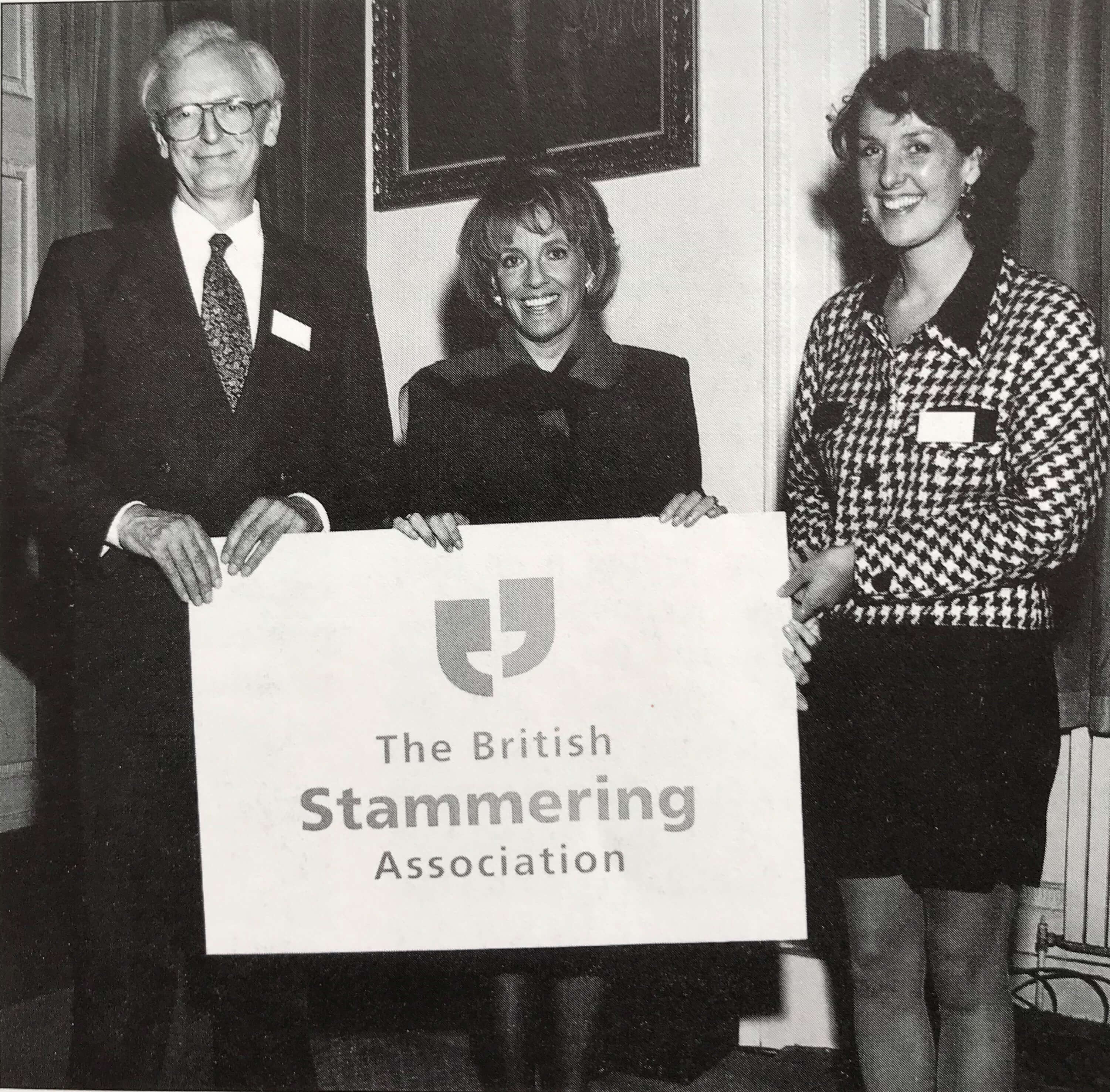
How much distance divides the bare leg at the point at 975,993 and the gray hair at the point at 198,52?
5.05 feet

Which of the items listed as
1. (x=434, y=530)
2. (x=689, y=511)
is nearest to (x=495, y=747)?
(x=434, y=530)

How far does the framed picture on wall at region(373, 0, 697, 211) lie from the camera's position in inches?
Result: 64.1

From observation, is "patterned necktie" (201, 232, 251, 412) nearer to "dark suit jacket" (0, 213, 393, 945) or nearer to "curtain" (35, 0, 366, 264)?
"dark suit jacket" (0, 213, 393, 945)

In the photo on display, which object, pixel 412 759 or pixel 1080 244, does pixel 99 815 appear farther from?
pixel 1080 244

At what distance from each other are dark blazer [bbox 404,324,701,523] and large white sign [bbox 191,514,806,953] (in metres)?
0.14

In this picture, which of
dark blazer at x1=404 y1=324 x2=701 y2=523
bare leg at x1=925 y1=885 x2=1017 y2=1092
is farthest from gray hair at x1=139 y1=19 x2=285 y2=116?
bare leg at x1=925 y1=885 x2=1017 y2=1092

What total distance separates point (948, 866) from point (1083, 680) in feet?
2.12

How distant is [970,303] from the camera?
1321 mm

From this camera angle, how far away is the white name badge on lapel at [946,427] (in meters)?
1.29

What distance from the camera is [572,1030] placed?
1520 mm

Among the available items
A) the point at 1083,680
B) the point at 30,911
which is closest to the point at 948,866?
the point at 1083,680

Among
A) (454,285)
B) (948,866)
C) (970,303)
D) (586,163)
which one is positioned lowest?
(948,866)

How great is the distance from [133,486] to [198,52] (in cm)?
66

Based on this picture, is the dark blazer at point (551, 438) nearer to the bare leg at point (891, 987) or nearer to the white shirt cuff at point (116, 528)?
the white shirt cuff at point (116, 528)
